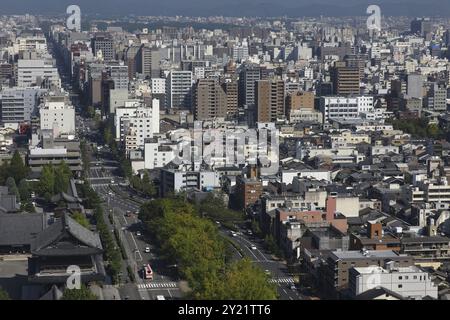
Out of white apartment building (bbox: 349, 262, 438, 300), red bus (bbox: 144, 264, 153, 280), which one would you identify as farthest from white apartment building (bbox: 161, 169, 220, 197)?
white apartment building (bbox: 349, 262, 438, 300)

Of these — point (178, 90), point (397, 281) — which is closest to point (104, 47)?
point (178, 90)

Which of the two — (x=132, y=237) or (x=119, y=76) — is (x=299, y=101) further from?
(x=132, y=237)

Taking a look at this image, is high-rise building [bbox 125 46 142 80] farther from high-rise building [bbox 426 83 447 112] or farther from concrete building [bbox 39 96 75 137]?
concrete building [bbox 39 96 75 137]

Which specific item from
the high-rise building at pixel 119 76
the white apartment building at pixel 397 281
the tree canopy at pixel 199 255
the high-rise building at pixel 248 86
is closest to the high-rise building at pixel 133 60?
the high-rise building at pixel 119 76

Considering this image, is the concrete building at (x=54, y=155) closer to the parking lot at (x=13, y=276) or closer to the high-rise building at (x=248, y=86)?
the parking lot at (x=13, y=276)

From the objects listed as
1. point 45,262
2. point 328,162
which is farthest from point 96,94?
point 45,262

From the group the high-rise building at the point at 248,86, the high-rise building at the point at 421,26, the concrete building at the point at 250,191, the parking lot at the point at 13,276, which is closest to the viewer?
the parking lot at the point at 13,276
